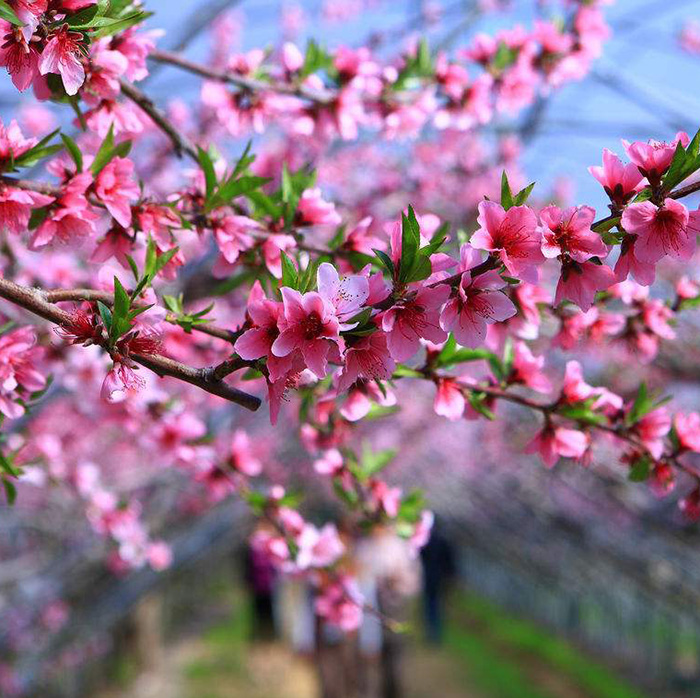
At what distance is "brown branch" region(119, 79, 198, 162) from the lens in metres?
1.80

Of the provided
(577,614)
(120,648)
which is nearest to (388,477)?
(577,614)

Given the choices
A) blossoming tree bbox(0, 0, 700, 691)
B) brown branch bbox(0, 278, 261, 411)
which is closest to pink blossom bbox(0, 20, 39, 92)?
blossoming tree bbox(0, 0, 700, 691)

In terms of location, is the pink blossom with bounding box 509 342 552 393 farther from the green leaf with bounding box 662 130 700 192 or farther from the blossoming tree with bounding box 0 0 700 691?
the green leaf with bounding box 662 130 700 192

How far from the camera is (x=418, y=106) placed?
2654 mm

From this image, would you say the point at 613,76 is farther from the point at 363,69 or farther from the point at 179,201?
the point at 179,201

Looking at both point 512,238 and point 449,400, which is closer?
point 512,238

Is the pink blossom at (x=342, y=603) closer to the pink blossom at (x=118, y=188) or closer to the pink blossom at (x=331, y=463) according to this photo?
the pink blossom at (x=331, y=463)

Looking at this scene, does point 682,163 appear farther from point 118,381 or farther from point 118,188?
point 118,188

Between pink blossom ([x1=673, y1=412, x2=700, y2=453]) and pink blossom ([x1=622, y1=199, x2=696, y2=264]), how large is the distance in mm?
722

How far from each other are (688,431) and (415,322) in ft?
3.09

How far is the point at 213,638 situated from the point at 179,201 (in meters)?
16.8

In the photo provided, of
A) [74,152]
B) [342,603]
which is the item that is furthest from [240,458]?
[74,152]

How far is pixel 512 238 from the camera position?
1.14 m

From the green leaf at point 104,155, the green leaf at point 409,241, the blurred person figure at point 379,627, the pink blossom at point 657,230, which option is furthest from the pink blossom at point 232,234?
the blurred person figure at point 379,627
